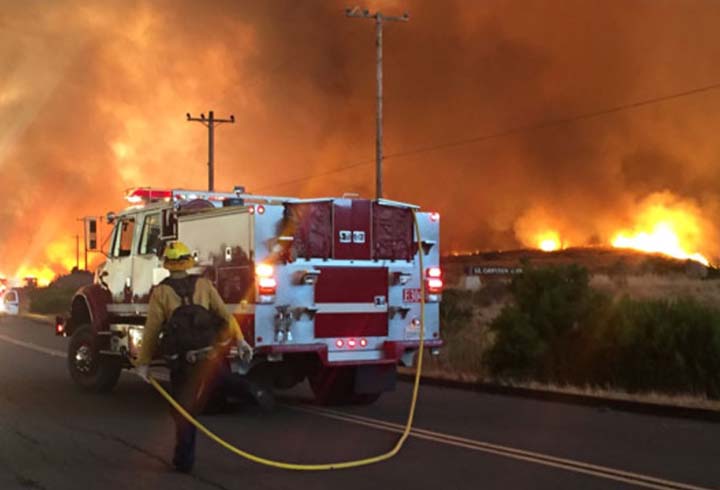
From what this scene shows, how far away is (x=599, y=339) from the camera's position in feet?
42.3

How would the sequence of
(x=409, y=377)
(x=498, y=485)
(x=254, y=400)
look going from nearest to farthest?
(x=498, y=485) < (x=254, y=400) < (x=409, y=377)

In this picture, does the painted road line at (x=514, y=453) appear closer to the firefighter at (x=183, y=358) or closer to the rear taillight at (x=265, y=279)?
the rear taillight at (x=265, y=279)

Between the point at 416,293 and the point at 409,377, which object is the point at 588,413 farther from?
the point at 409,377

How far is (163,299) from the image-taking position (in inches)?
279

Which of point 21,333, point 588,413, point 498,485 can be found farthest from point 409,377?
point 21,333

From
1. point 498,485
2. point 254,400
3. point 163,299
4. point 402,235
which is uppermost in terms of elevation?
Result: point 402,235

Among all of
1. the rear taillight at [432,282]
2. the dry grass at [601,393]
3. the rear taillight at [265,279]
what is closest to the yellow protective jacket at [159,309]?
the rear taillight at [265,279]

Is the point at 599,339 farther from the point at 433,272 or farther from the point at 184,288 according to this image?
the point at 184,288

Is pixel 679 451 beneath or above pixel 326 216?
beneath

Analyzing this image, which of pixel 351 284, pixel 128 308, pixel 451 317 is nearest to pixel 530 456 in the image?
pixel 351 284

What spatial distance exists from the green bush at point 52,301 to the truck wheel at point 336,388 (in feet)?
120

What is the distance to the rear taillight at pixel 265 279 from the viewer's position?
9.67m

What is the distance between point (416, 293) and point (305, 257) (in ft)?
5.22

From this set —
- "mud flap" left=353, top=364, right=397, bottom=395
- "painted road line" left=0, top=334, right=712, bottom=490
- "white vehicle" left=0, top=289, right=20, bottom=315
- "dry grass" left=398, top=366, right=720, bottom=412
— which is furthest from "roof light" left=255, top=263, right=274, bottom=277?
"white vehicle" left=0, top=289, right=20, bottom=315
